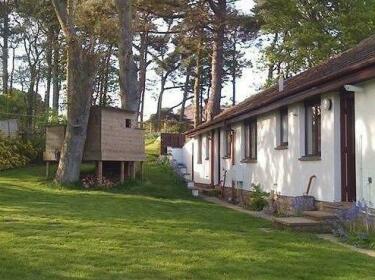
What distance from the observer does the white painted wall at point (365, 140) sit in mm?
10242

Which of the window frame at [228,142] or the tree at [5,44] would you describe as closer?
the window frame at [228,142]

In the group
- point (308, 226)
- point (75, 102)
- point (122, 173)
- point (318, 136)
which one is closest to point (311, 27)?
point (122, 173)

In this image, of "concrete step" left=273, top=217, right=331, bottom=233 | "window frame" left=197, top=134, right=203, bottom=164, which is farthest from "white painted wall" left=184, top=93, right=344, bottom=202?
"window frame" left=197, top=134, right=203, bottom=164

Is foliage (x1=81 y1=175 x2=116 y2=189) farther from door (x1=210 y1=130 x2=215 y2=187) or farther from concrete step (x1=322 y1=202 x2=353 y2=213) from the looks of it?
concrete step (x1=322 y1=202 x2=353 y2=213)

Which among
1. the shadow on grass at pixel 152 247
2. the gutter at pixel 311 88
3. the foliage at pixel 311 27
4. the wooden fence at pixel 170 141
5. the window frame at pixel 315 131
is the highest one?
the foliage at pixel 311 27

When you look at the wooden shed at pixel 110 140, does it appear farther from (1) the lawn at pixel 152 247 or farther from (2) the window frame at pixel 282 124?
(2) the window frame at pixel 282 124

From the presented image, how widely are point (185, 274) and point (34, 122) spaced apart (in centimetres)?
2878

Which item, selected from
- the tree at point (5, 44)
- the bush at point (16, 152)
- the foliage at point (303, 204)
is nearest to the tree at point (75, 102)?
the bush at point (16, 152)

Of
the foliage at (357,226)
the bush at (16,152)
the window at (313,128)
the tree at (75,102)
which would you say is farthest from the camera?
the bush at (16,152)

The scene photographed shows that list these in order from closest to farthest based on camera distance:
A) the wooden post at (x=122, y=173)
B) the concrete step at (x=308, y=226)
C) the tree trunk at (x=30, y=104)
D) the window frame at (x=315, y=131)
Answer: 1. the concrete step at (x=308, y=226)
2. the window frame at (x=315, y=131)
3. the wooden post at (x=122, y=173)
4. the tree trunk at (x=30, y=104)

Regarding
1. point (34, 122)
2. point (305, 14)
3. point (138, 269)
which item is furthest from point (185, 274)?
point (34, 122)

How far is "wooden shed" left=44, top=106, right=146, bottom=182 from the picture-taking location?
18859 mm

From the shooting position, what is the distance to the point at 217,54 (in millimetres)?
29641

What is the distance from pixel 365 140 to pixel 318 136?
2.32 m
